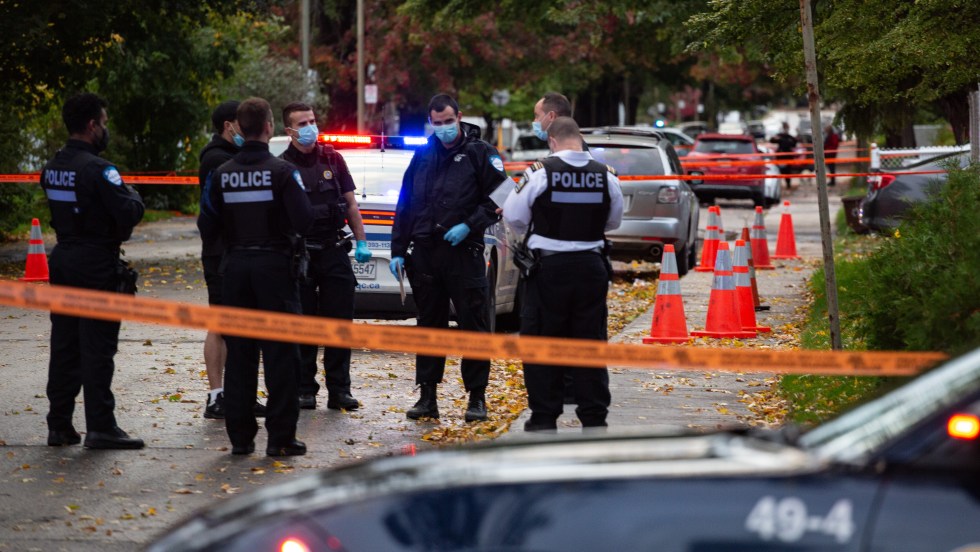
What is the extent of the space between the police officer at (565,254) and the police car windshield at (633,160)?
10.3 metres

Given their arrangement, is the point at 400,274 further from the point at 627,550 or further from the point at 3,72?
the point at 3,72

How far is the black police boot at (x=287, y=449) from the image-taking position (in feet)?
24.9

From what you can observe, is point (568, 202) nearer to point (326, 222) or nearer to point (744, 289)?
point (326, 222)

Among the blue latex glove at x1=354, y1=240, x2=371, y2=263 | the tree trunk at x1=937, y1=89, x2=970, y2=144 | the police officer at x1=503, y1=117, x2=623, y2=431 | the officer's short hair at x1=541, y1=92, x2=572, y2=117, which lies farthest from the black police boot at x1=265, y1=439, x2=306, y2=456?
the tree trunk at x1=937, y1=89, x2=970, y2=144

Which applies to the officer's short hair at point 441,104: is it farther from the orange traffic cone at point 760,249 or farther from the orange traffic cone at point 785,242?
the orange traffic cone at point 785,242

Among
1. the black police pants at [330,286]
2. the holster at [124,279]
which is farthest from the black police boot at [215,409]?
the holster at [124,279]

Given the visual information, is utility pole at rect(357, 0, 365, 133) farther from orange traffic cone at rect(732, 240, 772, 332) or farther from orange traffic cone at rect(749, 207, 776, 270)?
orange traffic cone at rect(732, 240, 772, 332)

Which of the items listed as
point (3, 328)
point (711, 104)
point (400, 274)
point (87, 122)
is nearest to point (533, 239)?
point (400, 274)

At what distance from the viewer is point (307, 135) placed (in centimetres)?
866

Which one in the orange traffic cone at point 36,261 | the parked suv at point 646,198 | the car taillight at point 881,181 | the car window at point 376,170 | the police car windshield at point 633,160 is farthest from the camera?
the car taillight at point 881,181

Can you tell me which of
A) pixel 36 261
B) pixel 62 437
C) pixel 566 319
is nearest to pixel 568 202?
pixel 566 319

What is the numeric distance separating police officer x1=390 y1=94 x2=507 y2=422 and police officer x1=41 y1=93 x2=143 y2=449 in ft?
5.54

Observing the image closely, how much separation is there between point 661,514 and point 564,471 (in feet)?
0.81

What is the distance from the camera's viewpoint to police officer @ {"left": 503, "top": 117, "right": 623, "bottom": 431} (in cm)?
705
